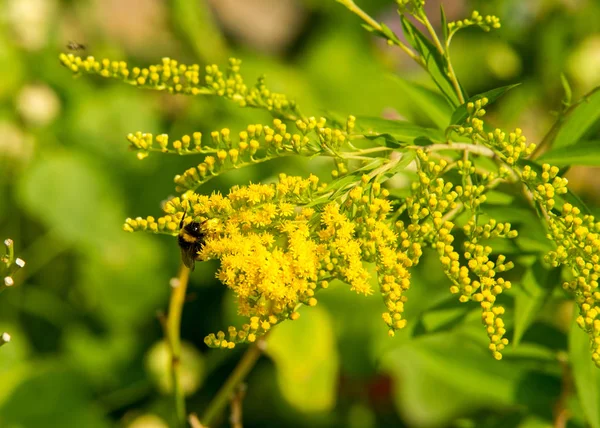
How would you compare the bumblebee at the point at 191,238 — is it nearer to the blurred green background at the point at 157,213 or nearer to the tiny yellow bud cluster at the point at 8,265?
the tiny yellow bud cluster at the point at 8,265

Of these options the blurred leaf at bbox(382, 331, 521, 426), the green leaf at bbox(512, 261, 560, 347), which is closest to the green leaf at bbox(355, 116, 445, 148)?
the green leaf at bbox(512, 261, 560, 347)

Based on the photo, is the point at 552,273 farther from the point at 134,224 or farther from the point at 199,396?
the point at 199,396

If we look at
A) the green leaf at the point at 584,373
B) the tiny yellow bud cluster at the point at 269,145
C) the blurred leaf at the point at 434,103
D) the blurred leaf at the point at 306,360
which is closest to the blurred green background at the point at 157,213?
the blurred leaf at the point at 306,360

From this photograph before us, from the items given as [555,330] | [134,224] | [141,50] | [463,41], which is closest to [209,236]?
[134,224]

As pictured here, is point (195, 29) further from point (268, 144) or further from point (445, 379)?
point (268, 144)

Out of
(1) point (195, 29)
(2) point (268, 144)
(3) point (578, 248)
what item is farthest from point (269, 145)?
(1) point (195, 29)
